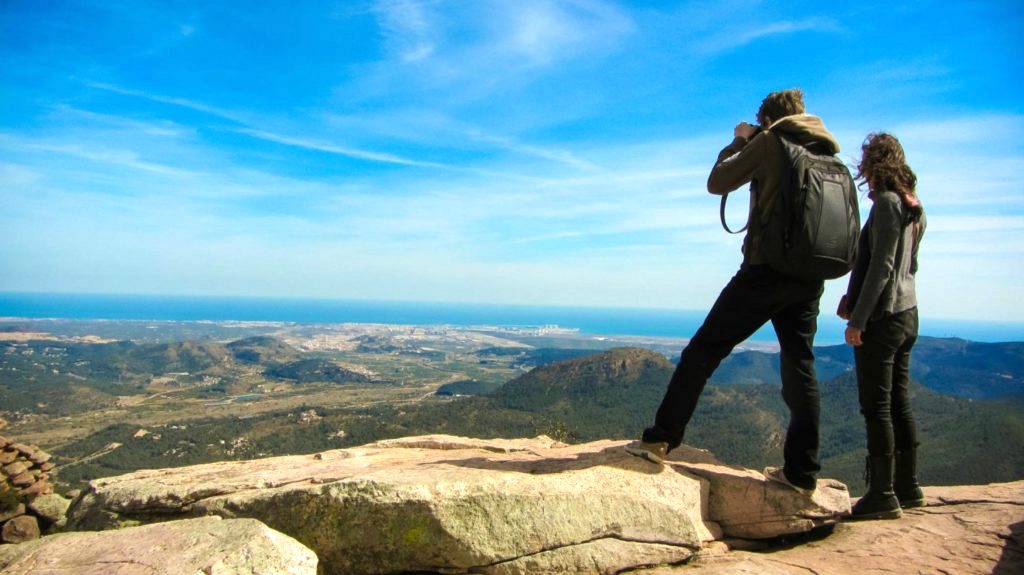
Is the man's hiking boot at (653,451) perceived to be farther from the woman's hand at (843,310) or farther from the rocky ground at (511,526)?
the woman's hand at (843,310)

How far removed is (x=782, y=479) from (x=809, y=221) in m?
3.15

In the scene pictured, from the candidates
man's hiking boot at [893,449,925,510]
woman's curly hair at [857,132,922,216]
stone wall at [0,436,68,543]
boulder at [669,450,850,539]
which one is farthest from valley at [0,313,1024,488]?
woman's curly hair at [857,132,922,216]

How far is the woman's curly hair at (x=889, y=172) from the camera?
6234mm

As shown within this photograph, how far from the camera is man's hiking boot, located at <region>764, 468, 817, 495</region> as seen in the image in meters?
6.34

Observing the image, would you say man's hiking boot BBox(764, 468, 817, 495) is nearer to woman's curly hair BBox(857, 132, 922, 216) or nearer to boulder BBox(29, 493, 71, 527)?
woman's curly hair BBox(857, 132, 922, 216)

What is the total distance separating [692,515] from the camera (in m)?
6.07

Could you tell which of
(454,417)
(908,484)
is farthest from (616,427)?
(908,484)

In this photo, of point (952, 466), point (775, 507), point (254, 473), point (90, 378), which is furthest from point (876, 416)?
point (90, 378)

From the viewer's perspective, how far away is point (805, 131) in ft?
18.8

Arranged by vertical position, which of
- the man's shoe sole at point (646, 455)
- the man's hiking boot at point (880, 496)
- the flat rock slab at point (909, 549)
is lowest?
the flat rock slab at point (909, 549)

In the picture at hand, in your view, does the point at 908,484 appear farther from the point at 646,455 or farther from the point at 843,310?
the point at 646,455

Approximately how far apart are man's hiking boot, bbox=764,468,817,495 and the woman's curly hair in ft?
11.1

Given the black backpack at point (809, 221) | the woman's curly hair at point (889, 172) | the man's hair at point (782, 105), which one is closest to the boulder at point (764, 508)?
the black backpack at point (809, 221)

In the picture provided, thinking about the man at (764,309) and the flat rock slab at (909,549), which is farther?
the man at (764,309)
